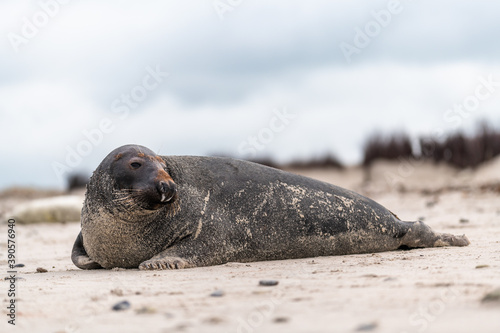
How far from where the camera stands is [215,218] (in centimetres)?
538

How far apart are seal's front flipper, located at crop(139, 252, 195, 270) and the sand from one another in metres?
0.14

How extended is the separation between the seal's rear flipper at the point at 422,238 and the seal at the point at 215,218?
10 mm

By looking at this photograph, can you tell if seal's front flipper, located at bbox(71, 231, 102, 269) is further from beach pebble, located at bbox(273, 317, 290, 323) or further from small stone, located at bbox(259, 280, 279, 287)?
beach pebble, located at bbox(273, 317, 290, 323)

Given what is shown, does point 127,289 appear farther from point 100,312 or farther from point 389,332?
point 389,332

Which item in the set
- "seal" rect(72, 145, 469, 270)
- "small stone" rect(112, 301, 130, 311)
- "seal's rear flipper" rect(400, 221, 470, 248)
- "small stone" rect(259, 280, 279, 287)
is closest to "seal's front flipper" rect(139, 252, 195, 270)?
"seal" rect(72, 145, 469, 270)

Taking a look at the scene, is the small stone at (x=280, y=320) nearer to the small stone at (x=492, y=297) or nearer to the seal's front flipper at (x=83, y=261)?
the small stone at (x=492, y=297)

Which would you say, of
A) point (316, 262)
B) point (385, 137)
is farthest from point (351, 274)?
point (385, 137)

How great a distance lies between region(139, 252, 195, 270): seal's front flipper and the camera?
489 centimetres

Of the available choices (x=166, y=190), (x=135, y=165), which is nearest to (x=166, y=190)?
(x=166, y=190)

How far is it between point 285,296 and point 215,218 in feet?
7.16

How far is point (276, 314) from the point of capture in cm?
281

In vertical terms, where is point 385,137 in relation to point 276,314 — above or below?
above

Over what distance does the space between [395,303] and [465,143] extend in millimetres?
18064

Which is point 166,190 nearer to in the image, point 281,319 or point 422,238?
point 281,319
